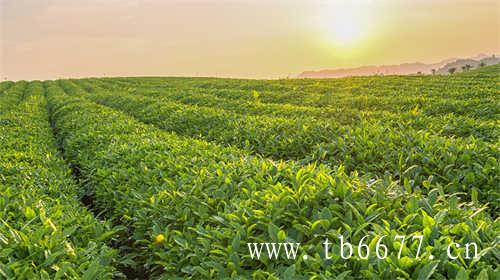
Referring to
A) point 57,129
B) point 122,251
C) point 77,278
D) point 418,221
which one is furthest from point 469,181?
point 57,129

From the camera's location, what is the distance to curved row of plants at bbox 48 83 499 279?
99.0 inches

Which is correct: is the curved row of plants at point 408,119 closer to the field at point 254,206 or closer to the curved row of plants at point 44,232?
the field at point 254,206

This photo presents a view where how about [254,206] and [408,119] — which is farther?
[408,119]

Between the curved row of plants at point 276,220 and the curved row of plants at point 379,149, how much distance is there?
0.58 m

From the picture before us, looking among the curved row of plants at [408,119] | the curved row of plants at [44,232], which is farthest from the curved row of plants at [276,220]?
the curved row of plants at [408,119]

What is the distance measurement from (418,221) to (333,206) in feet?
2.03

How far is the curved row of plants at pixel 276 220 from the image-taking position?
2.51 m

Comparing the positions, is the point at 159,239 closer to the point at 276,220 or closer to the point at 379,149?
the point at 276,220

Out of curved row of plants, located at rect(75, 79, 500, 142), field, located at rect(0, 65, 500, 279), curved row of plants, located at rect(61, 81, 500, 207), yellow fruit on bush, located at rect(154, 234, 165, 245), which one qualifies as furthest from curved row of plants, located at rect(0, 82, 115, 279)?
curved row of plants, located at rect(75, 79, 500, 142)

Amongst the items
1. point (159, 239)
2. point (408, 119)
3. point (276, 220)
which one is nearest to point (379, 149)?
point (408, 119)

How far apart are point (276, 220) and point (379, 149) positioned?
11.7 feet

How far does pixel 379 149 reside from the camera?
20.1 ft

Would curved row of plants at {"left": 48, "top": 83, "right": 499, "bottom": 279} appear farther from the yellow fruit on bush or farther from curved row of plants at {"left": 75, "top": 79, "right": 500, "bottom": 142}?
curved row of plants at {"left": 75, "top": 79, "right": 500, "bottom": 142}

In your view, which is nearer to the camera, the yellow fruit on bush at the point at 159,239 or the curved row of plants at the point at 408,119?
the yellow fruit on bush at the point at 159,239
